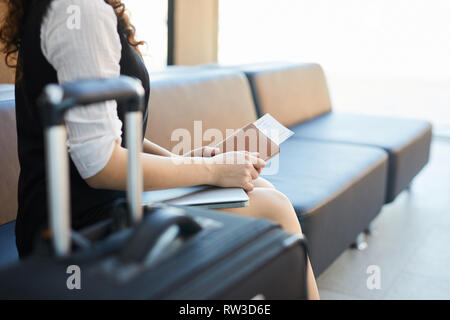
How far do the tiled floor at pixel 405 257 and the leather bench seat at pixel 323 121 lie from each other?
0.20m

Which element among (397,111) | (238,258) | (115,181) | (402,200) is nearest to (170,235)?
(238,258)

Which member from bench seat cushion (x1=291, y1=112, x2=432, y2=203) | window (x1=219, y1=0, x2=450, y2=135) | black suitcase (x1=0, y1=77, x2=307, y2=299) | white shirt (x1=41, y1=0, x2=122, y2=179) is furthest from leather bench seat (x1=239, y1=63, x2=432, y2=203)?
black suitcase (x1=0, y1=77, x2=307, y2=299)

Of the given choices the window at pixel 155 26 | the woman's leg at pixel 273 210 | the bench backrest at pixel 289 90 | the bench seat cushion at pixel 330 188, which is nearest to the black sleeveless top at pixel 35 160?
the woman's leg at pixel 273 210

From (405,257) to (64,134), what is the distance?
2.16 meters

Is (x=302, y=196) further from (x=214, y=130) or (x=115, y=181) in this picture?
(x=115, y=181)

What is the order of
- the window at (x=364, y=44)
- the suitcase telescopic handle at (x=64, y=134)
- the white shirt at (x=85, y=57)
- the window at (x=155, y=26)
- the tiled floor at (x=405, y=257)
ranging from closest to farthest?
the suitcase telescopic handle at (x=64, y=134) → the white shirt at (x=85, y=57) → the tiled floor at (x=405, y=257) → the window at (x=155, y=26) → the window at (x=364, y=44)

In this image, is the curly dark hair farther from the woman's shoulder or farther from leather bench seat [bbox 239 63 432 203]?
leather bench seat [bbox 239 63 432 203]

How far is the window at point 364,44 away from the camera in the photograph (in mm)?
4977

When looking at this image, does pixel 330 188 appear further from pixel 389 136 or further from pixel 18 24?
pixel 18 24

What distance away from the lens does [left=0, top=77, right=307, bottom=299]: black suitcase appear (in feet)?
2.11

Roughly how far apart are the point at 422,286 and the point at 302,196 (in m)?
0.72

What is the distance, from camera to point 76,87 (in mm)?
664

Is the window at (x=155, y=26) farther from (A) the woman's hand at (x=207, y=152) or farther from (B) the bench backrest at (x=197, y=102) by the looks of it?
(A) the woman's hand at (x=207, y=152)

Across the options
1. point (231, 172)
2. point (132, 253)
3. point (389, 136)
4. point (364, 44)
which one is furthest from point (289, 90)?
point (132, 253)
